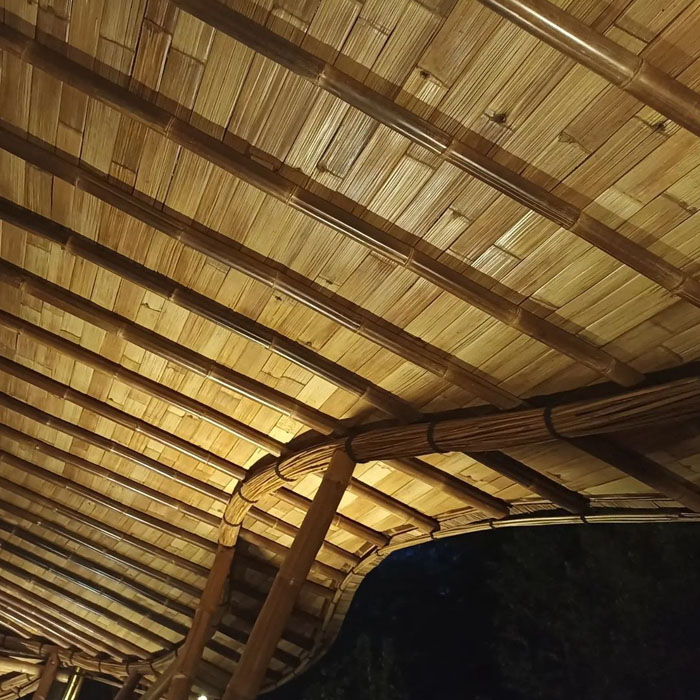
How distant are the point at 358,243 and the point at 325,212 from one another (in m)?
0.16

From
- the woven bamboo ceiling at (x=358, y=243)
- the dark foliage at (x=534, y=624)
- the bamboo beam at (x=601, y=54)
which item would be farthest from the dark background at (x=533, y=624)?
the bamboo beam at (x=601, y=54)

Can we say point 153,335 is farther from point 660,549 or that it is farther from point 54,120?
point 660,549

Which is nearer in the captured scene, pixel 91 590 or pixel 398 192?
pixel 398 192

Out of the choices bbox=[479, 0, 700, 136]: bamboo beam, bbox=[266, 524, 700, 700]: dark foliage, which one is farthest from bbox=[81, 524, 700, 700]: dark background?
bbox=[479, 0, 700, 136]: bamboo beam

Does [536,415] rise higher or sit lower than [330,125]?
lower

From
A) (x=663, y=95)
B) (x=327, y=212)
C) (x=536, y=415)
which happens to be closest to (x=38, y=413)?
(x=327, y=212)

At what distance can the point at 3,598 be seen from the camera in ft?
21.3

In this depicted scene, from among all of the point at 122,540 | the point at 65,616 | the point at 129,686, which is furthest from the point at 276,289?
the point at 129,686

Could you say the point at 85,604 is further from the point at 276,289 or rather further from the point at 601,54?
the point at 601,54

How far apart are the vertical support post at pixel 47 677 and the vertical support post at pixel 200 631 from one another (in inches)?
147

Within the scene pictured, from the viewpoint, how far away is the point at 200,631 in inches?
163

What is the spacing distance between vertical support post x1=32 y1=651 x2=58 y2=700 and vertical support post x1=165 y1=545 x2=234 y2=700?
373 cm

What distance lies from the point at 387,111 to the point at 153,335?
1821mm

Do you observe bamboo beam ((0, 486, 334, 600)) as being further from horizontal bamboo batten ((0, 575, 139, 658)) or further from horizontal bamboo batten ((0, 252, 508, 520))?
horizontal bamboo batten ((0, 252, 508, 520))
